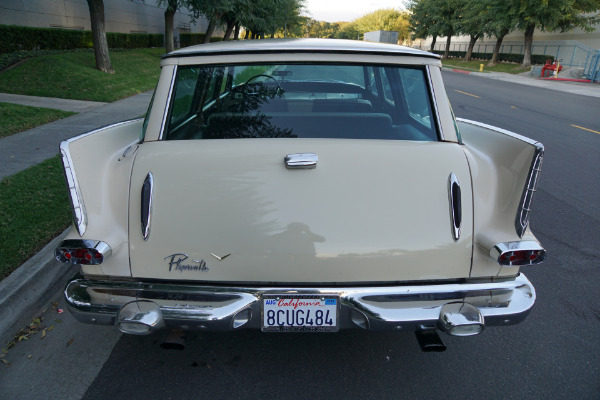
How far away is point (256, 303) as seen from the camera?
6.60 ft

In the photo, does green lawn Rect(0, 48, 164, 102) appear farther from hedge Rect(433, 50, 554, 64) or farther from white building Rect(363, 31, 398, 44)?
white building Rect(363, 31, 398, 44)

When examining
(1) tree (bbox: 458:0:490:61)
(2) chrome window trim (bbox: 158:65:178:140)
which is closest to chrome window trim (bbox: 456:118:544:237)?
(2) chrome window trim (bbox: 158:65:178:140)

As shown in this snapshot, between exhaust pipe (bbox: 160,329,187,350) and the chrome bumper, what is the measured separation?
0.18 meters

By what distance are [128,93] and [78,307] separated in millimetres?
11943

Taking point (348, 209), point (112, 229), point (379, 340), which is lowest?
point (379, 340)

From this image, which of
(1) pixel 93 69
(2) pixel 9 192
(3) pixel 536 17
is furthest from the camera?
(3) pixel 536 17

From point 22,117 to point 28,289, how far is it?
667cm

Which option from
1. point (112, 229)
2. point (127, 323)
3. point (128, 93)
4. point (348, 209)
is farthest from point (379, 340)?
point (128, 93)

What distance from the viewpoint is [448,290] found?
6.66 feet

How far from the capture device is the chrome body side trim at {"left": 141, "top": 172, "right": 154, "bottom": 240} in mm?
2020

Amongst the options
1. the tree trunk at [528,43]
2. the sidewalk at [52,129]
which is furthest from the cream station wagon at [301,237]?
the tree trunk at [528,43]

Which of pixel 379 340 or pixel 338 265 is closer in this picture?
pixel 338 265

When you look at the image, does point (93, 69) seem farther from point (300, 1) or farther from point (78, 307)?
point (300, 1)

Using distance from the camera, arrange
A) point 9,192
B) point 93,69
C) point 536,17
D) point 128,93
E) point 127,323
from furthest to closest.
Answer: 1. point 536,17
2. point 93,69
3. point 128,93
4. point 9,192
5. point 127,323
